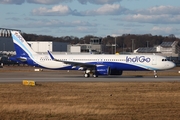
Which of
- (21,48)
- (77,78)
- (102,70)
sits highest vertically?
(21,48)

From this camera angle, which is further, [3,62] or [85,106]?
[3,62]

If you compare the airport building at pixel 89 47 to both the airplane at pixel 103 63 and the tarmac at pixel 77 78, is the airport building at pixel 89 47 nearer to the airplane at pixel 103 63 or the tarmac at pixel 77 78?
the tarmac at pixel 77 78

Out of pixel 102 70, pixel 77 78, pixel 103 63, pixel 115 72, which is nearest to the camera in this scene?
pixel 77 78

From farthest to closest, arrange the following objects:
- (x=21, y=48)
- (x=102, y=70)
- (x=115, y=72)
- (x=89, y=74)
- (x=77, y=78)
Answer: (x=21, y=48), (x=115, y=72), (x=89, y=74), (x=102, y=70), (x=77, y=78)

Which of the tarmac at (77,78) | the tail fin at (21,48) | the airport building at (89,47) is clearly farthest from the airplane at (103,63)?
the airport building at (89,47)

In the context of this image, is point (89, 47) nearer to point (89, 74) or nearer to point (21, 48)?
point (21, 48)

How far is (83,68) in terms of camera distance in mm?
55562

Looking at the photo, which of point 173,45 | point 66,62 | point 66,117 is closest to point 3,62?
point 66,62

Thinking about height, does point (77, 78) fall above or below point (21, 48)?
below

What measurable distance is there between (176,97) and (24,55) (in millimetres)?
34826

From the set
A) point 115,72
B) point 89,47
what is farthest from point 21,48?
point 89,47

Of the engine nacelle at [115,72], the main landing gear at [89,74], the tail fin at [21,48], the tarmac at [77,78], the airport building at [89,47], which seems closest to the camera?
the tarmac at [77,78]

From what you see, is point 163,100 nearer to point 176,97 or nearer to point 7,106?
point 176,97

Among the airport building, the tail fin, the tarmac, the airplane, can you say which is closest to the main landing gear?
the airplane
